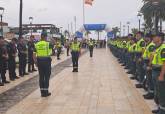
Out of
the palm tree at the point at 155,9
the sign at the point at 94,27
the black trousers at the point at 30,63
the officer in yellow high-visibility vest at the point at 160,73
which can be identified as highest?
the palm tree at the point at 155,9

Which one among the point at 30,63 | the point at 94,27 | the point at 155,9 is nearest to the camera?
the point at 30,63

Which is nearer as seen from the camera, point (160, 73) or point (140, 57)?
point (160, 73)

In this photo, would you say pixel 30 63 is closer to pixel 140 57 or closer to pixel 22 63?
pixel 22 63

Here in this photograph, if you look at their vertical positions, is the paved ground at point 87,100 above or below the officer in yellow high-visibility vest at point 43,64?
below

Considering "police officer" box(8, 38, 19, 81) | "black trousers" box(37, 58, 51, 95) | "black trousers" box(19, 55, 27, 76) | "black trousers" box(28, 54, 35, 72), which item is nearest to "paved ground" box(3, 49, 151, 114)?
"black trousers" box(37, 58, 51, 95)

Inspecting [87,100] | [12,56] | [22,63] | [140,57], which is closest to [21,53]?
[22,63]

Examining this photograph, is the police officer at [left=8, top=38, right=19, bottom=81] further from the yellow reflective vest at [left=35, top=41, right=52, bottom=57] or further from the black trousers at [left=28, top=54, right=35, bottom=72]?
the yellow reflective vest at [left=35, top=41, right=52, bottom=57]

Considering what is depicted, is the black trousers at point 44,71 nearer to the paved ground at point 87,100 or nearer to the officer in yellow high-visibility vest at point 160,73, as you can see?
the paved ground at point 87,100

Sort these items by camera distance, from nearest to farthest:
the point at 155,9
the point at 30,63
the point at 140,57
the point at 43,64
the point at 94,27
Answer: the point at 43,64 < the point at 140,57 < the point at 30,63 < the point at 155,9 < the point at 94,27

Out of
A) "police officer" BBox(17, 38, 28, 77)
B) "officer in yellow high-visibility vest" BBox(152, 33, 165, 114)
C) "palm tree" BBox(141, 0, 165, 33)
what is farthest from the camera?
"palm tree" BBox(141, 0, 165, 33)

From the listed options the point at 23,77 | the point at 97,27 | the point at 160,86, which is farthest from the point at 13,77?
the point at 97,27

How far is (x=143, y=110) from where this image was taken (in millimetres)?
11930

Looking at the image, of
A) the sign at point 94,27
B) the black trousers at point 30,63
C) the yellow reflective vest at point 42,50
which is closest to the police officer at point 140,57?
the yellow reflective vest at point 42,50

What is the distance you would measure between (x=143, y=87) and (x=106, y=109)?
4596mm
